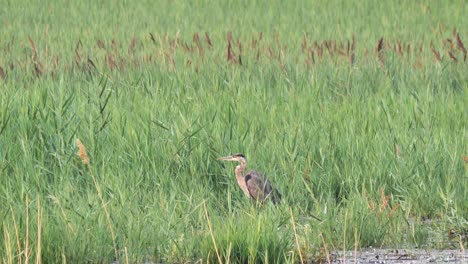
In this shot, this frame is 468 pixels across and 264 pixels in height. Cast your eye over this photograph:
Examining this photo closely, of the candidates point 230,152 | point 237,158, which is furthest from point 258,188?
point 230,152

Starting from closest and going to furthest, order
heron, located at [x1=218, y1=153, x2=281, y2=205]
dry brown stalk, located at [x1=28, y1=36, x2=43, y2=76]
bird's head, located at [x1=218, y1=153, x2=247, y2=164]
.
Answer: heron, located at [x1=218, y1=153, x2=281, y2=205]
bird's head, located at [x1=218, y1=153, x2=247, y2=164]
dry brown stalk, located at [x1=28, y1=36, x2=43, y2=76]

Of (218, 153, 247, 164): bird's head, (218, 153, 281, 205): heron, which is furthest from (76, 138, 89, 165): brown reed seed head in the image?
(218, 153, 247, 164): bird's head

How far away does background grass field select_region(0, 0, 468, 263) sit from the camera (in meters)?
4.85

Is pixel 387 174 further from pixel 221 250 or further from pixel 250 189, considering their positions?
pixel 221 250

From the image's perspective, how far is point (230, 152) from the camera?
6527mm

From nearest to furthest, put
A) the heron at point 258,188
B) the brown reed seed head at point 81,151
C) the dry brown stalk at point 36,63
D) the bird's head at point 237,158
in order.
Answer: the brown reed seed head at point 81,151 < the heron at point 258,188 < the bird's head at point 237,158 < the dry brown stalk at point 36,63

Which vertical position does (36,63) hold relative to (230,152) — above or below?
below

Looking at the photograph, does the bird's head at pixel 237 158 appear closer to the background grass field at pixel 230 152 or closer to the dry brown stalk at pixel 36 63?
the background grass field at pixel 230 152

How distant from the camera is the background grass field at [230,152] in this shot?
4.85 metres

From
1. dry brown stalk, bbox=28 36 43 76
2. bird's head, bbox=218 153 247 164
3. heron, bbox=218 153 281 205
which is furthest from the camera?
dry brown stalk, bbox=28 36 43 76

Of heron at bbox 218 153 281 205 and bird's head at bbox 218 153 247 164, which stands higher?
bird's head at bbox 218 153 247 164

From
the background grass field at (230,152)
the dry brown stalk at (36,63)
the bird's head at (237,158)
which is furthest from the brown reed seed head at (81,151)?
the dry brown stalk at (36,63)

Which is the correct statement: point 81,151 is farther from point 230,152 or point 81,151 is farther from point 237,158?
point 230,152

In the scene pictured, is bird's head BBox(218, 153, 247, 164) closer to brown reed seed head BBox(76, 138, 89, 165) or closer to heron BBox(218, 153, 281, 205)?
heron BBox(218, 153, 281, 205)
